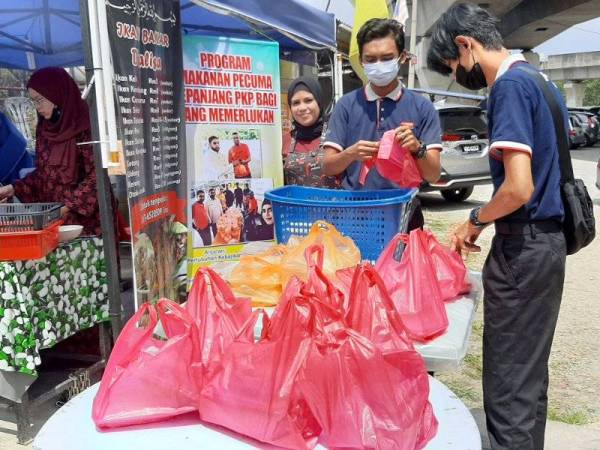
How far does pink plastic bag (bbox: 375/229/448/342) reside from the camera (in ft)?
6.30

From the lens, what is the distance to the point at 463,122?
32.9ft

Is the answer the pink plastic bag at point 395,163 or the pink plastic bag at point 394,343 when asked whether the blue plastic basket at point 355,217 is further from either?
the pink plastic bag at point 394,343

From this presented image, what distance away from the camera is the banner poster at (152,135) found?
9.82 ft

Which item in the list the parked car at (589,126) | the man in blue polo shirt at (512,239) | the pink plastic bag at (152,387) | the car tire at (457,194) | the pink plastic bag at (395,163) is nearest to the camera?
the pink plastic bag at (152,387)

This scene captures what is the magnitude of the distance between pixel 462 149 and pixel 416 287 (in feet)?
26.8

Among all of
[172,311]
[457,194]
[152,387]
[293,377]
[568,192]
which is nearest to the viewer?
[293,377]

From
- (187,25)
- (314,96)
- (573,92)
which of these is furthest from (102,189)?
(573,92)

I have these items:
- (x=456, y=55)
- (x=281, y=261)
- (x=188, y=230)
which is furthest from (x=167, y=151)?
(x=456, y=55)

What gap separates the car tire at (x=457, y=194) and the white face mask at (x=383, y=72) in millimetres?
8369

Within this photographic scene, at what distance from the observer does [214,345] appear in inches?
65.2

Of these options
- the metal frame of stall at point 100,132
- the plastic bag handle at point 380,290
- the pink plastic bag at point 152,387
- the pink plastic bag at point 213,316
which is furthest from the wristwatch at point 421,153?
the pink plastic bag at point 152,387

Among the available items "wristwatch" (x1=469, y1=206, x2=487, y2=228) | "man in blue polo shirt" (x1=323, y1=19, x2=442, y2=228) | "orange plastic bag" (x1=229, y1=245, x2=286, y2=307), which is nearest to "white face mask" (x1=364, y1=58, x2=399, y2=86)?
"man in blue polo shirt" (x1=323, y1=19, x2=442, y2=228)

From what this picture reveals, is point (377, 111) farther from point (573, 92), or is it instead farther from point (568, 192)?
point (573, 92)

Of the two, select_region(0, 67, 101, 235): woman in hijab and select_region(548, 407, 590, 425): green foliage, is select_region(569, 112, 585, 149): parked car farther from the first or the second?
select_region(0, 67, 101, 235): woman in hijab
